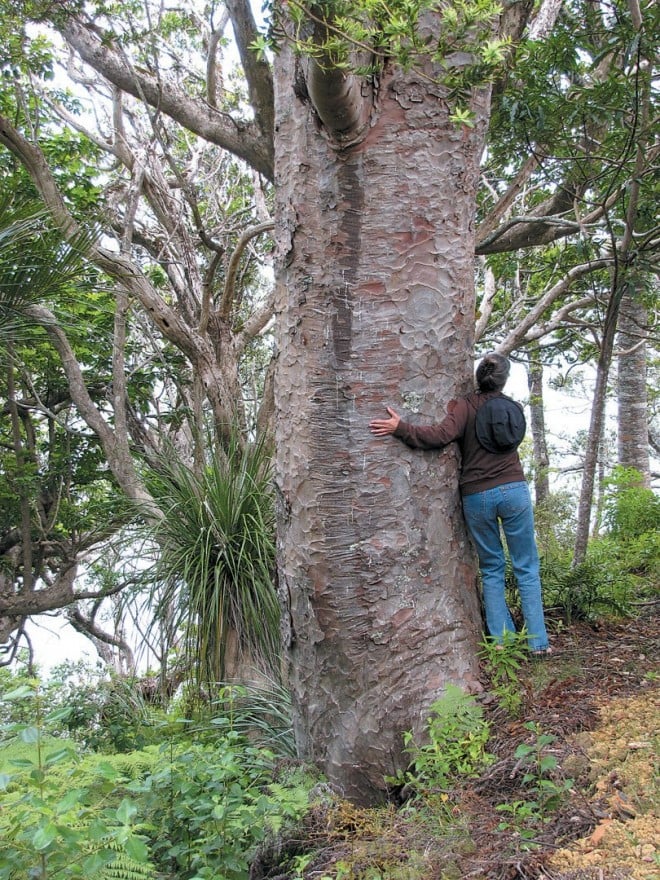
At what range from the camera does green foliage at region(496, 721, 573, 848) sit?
2420 millimetres

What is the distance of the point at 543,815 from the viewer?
2447 mm

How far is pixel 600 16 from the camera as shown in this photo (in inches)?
174

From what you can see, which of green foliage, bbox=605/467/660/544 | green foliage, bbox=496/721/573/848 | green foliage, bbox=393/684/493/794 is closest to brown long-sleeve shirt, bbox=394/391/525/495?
green foliage, bbox=393/684/493/794

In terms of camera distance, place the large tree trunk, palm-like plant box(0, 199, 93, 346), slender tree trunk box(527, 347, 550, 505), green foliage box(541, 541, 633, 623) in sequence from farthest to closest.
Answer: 1. slender tree trunk box(527, 347, 550, 505)
2. green foliage box(541, 541, 633, 623)
3. palm-like plant box(0, 199, 93, 346)
4. the large tree trunk

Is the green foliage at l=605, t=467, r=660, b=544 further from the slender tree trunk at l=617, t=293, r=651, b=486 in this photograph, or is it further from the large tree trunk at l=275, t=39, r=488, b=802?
the large tree trunk at l=275, t=39, r=488, b=802

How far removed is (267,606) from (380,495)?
1.81 metres

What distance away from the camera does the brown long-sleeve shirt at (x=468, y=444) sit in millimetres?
3324

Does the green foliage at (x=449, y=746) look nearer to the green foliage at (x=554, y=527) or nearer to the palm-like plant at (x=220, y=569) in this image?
the palm-like plant at (x=220, y=569)

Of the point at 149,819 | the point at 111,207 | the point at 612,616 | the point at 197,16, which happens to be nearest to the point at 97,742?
the point at 149,819

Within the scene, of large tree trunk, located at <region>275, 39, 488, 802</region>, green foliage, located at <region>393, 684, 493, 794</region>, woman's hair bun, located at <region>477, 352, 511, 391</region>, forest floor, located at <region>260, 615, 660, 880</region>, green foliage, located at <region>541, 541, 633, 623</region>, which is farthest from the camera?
green foliage, located at <region>541, 541, 633, 623</region>

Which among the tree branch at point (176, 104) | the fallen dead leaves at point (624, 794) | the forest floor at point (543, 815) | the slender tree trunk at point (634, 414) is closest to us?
the fallen dead leaves at point (624, 794)

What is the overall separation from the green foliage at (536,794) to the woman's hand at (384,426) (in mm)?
1414

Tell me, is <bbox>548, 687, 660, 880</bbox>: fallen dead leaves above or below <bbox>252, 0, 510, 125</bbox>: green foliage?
below

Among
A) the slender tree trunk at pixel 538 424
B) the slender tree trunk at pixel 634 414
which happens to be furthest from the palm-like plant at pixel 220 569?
the slender tree trunk at pixel 538 424
